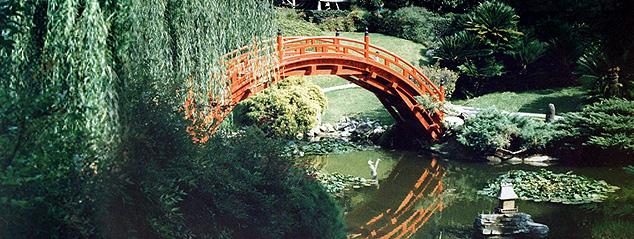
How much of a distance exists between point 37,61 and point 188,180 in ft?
5.42

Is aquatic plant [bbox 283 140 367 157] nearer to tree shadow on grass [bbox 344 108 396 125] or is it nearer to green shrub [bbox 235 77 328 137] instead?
green shrub [bbox 235 77 328 137]

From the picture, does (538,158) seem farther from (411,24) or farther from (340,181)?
(411,24)

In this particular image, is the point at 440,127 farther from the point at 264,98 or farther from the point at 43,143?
the point at 43,143

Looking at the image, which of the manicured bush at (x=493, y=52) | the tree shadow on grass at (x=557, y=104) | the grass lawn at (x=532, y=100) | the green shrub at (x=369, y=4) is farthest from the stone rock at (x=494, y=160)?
the green shrub at (x=369, y=4)

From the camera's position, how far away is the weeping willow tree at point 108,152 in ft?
12.3

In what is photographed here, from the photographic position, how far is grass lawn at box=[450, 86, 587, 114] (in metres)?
18.6

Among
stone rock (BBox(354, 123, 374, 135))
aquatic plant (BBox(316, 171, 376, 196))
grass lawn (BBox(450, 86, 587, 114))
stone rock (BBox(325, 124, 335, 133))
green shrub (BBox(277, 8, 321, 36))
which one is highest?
green shrub (BBox(277, 8, 321, 36))

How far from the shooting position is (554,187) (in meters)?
11.4

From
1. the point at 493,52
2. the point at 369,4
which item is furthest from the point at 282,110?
the point at 369,4

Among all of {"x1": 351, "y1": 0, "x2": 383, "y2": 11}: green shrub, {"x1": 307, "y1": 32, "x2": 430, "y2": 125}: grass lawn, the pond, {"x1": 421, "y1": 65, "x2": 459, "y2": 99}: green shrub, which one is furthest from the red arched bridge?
{"x1": 351, "y1": 0, "x2": 383, "y2": 11}: green shrub

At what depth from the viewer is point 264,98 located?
15.5 metres

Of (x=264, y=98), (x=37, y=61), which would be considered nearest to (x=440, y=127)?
(x=264, y=98)

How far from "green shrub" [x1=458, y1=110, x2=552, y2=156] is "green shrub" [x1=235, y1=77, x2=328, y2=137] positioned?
4113 mm

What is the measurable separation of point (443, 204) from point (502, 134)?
400 centimetres
